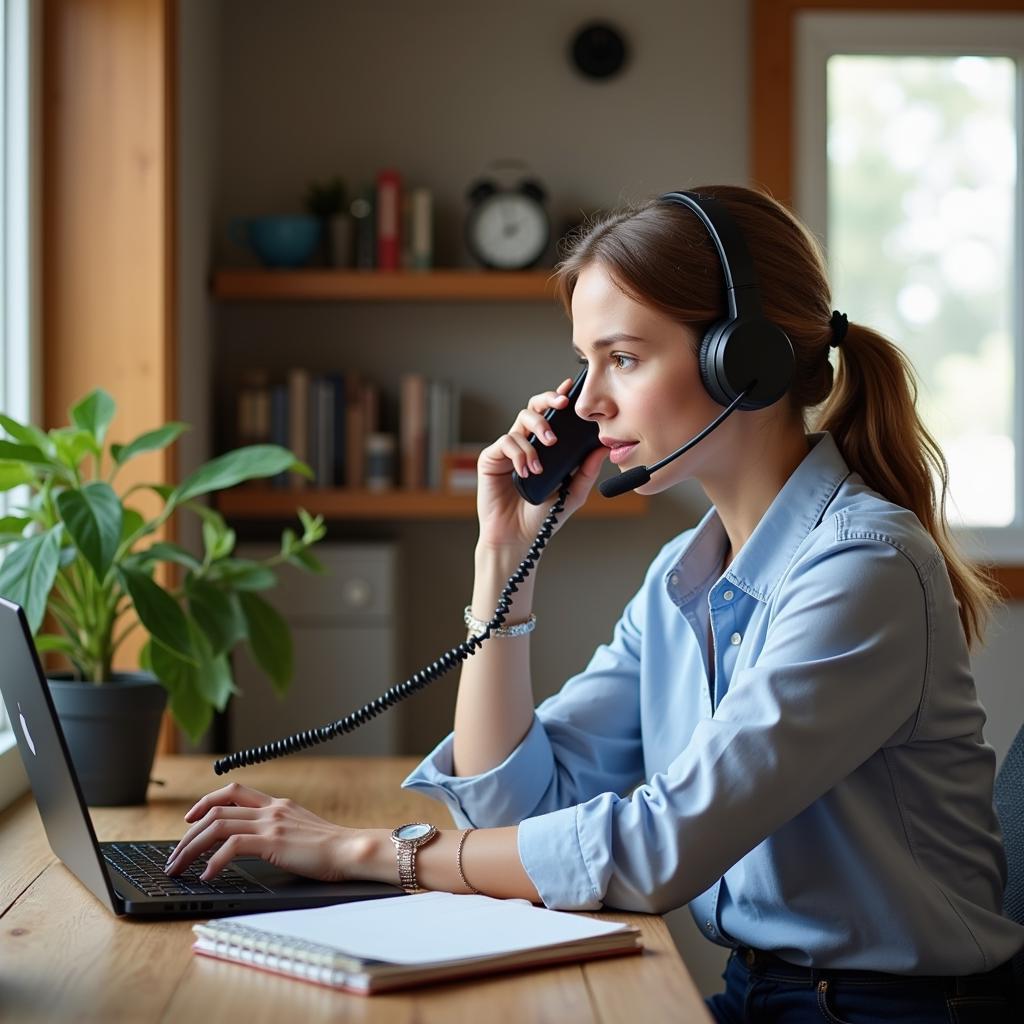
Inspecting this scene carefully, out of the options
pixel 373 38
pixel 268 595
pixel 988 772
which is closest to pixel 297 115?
pixel 373 38

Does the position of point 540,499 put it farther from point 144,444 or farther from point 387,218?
point 387,218

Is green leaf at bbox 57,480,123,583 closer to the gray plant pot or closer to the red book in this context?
the gray plant pot

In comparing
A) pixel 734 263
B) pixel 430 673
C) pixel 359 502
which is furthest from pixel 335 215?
pixel 734 263

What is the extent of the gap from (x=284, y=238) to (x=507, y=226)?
536mm

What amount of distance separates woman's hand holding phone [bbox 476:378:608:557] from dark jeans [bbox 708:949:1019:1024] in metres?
0.56

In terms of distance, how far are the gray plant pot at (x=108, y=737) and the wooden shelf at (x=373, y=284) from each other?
1.70m

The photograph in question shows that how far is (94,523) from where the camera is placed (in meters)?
1.62

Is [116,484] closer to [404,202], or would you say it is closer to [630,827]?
[404,202]

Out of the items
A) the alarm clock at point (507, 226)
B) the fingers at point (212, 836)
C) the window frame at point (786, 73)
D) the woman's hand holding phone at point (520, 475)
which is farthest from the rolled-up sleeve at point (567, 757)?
the window frame at point (786, 73)

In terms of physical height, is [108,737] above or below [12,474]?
below

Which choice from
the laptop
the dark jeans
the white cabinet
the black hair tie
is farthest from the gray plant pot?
the white cabinet

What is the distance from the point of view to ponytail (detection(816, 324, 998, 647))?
142 centimetres

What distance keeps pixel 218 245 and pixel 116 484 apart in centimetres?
107

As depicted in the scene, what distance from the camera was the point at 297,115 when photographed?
3434 mm
